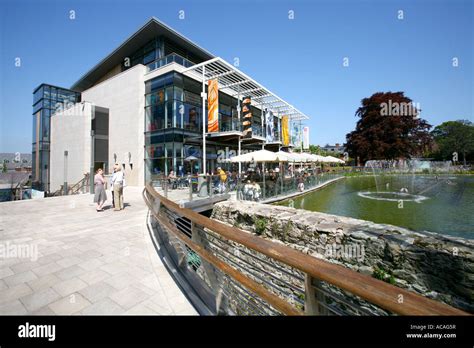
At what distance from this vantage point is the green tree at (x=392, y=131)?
3222cm

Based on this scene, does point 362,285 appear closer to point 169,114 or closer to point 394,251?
point 394,251

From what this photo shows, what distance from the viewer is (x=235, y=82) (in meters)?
19.4

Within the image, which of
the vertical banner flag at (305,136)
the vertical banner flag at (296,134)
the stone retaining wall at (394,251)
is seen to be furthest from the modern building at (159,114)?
the stone retaining wall at (394,251)

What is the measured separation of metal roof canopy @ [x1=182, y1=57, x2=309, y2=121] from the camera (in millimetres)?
16000

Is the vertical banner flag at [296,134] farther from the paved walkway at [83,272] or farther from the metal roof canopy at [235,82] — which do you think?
the paved walkway at [83,272]

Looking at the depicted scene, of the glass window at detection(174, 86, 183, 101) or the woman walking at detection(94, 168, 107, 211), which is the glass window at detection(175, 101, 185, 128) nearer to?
the glass window at detection(174, 86, 183, 101)

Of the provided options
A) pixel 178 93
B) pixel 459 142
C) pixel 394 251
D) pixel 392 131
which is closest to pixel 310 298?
pixel 394 251

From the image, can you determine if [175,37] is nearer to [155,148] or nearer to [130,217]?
[155,148]

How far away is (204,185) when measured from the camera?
390 inches

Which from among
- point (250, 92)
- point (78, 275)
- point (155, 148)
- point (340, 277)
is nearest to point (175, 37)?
point (250, 92)

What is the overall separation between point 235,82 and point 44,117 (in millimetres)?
25558

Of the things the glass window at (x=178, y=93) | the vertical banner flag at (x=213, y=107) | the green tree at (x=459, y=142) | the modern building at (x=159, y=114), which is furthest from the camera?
the green tree at (x=459, y=142)

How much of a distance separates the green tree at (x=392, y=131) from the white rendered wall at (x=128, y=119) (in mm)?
31791
